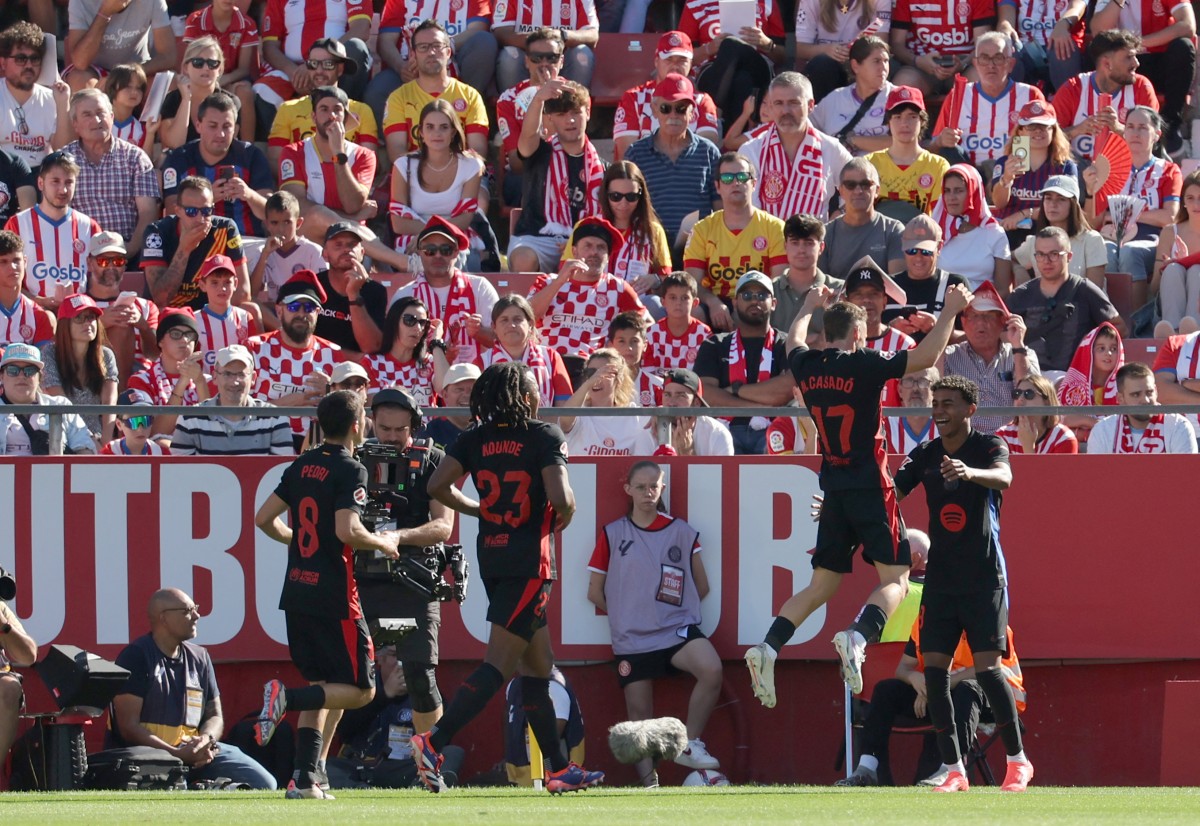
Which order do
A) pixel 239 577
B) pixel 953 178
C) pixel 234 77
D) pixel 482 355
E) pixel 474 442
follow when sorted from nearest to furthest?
1. pixel 474 442
2. pixel 239 577
3. pixel 482 355
4. pixel 953 178
5. pixel 234 77

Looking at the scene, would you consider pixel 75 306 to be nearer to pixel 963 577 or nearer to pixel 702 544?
pixel 702 544

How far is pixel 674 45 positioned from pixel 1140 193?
11.9 feet

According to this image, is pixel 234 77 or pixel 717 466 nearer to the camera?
pixel 717 466

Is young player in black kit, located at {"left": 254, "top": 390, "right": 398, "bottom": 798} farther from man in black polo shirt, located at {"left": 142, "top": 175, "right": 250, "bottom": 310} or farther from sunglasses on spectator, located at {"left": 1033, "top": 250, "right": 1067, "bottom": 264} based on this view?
sunglasses on spectator, located at {"left": 1033, "top": 250, "right": 1067, "bottom": 264}

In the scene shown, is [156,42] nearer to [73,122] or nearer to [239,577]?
[73,122]

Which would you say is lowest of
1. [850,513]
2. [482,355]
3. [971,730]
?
[971,730]

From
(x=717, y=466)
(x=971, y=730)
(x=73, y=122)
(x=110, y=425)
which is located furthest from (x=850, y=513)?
(x=73, y=122)

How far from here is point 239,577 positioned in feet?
37.1

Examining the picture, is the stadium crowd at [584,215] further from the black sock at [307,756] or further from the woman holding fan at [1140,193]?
the black sock at [307,756]

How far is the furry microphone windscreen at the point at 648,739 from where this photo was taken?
32.1 ft

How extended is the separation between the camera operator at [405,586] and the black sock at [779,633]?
1.56 metres

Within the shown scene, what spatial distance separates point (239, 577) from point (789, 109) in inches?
210

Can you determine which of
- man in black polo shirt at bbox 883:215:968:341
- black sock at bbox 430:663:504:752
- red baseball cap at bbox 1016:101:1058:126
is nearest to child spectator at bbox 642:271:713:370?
man in black polo shirt at bbox 883:215:968:341

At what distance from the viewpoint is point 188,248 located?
1308 cm
